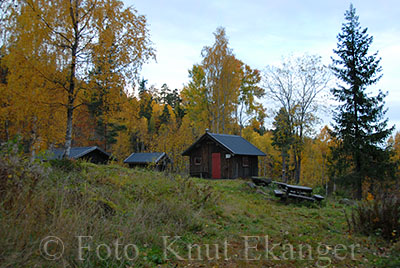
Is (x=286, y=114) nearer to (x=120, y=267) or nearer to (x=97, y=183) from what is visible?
(x=97, y=183)

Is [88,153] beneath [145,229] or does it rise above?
above

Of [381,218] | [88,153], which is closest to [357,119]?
[381,218]

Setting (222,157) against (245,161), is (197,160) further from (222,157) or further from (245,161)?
(245,161)

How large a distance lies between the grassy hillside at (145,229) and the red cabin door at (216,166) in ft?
44.5

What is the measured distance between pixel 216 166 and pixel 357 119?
34.5 feet

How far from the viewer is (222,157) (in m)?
23.0

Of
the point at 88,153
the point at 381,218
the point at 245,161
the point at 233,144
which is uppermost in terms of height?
the point at 233,144

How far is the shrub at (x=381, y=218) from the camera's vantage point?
22.2ft

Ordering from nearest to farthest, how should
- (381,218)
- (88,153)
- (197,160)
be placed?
(381,218) < (88,153) < (197,160)

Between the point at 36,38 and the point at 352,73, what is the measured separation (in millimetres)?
18227

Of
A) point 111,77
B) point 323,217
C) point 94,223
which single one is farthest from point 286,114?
point 94,223

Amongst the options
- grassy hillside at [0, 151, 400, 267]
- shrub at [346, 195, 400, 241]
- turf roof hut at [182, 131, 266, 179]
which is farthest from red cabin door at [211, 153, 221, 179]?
shrub at [346, 195, 400, 241]

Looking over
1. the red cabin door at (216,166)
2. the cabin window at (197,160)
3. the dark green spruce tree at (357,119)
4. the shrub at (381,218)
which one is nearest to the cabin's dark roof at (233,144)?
the cabin window at (197,160)

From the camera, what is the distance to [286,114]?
1025 inches
